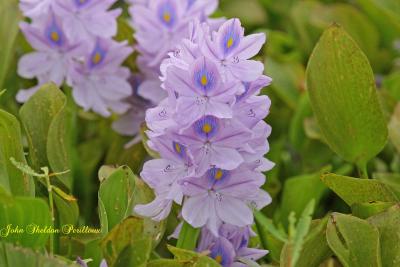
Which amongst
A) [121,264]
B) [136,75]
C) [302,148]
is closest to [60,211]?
[121,264]

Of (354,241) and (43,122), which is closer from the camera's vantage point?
(354,241)

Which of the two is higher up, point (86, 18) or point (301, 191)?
point (86, 18)

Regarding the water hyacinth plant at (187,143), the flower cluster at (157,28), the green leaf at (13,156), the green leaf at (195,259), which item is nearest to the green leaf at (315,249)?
the water hyacinth plant at (187,143)

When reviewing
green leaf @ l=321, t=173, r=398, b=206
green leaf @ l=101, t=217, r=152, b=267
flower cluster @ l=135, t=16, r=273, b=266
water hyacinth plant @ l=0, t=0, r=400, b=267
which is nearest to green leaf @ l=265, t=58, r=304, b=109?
water hyacinth plant @ l=0, t=0, r=400, b=267

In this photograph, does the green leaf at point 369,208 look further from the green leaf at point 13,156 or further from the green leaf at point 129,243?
the green leaf at point 13,156

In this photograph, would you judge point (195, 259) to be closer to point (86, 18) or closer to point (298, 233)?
point (298, 233)

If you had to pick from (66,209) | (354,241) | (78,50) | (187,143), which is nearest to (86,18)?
(78,50)

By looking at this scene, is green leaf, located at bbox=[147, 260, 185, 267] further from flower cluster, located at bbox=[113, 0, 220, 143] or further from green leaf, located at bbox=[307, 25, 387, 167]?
flower cluster, located at bbox=[113, 0, 220, 143]
